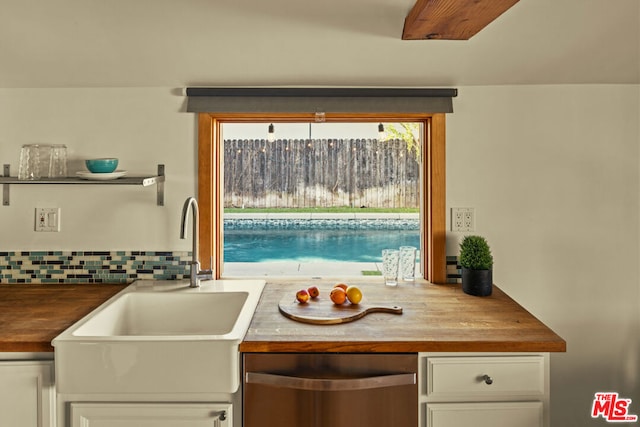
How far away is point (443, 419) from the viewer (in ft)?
5.71

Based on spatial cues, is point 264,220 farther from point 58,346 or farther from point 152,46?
point 58,346

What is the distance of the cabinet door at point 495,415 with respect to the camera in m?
1.73

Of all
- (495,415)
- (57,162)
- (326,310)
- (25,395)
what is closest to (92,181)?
(57,162)

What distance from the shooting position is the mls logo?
8.18 ft

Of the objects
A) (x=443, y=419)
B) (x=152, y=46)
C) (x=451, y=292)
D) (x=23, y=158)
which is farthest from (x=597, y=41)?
(x=23, y=158)

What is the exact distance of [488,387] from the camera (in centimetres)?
174

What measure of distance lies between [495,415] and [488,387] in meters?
0.09

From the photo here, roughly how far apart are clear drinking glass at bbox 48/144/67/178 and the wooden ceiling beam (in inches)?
61.2

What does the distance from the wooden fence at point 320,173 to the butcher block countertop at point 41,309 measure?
774mm

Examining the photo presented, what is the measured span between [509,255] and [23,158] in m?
2.22

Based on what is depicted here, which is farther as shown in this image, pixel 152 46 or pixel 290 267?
pixel 290 267

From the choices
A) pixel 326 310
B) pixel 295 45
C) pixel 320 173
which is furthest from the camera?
pixel 320 173

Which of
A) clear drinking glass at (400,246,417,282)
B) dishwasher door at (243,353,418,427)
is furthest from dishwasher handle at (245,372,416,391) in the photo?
clear drinking glass at (400,246,417,282)

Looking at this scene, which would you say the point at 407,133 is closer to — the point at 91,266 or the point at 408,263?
the point at 408,263
